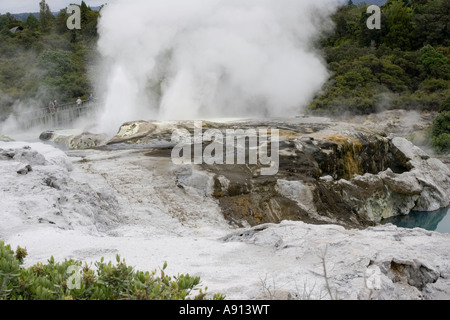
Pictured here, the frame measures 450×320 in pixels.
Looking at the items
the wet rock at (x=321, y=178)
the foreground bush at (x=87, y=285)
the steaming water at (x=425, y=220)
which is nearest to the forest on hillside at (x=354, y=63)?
the wet rock at (x=321, y=178)

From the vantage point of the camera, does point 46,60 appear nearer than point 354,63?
No

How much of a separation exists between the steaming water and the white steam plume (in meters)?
9.65

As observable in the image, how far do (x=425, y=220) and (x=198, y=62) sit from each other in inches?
486

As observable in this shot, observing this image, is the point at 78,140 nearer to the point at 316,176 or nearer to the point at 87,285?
the point at 316,176

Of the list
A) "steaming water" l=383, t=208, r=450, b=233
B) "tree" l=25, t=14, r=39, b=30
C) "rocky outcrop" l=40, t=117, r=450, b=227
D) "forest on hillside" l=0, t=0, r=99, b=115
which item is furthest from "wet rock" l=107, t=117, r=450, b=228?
"tree" l=25, t=14, r=39, b=30

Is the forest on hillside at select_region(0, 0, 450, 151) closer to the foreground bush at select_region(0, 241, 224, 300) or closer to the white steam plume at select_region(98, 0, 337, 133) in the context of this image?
the white steam plume at select_region(98, 0, 337, 133)

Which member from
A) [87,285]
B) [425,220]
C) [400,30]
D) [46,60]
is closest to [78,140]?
[425,220]

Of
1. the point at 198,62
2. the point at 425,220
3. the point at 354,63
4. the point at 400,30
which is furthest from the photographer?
the point at 400,30

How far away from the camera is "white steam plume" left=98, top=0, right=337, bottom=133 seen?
20.2m

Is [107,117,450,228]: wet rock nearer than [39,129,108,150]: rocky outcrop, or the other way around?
[107,117,450,228]: wet rock

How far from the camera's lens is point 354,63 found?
94.2 feet

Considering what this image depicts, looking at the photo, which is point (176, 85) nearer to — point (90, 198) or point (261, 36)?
point (261, 36)

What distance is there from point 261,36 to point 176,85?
5.29 meters
